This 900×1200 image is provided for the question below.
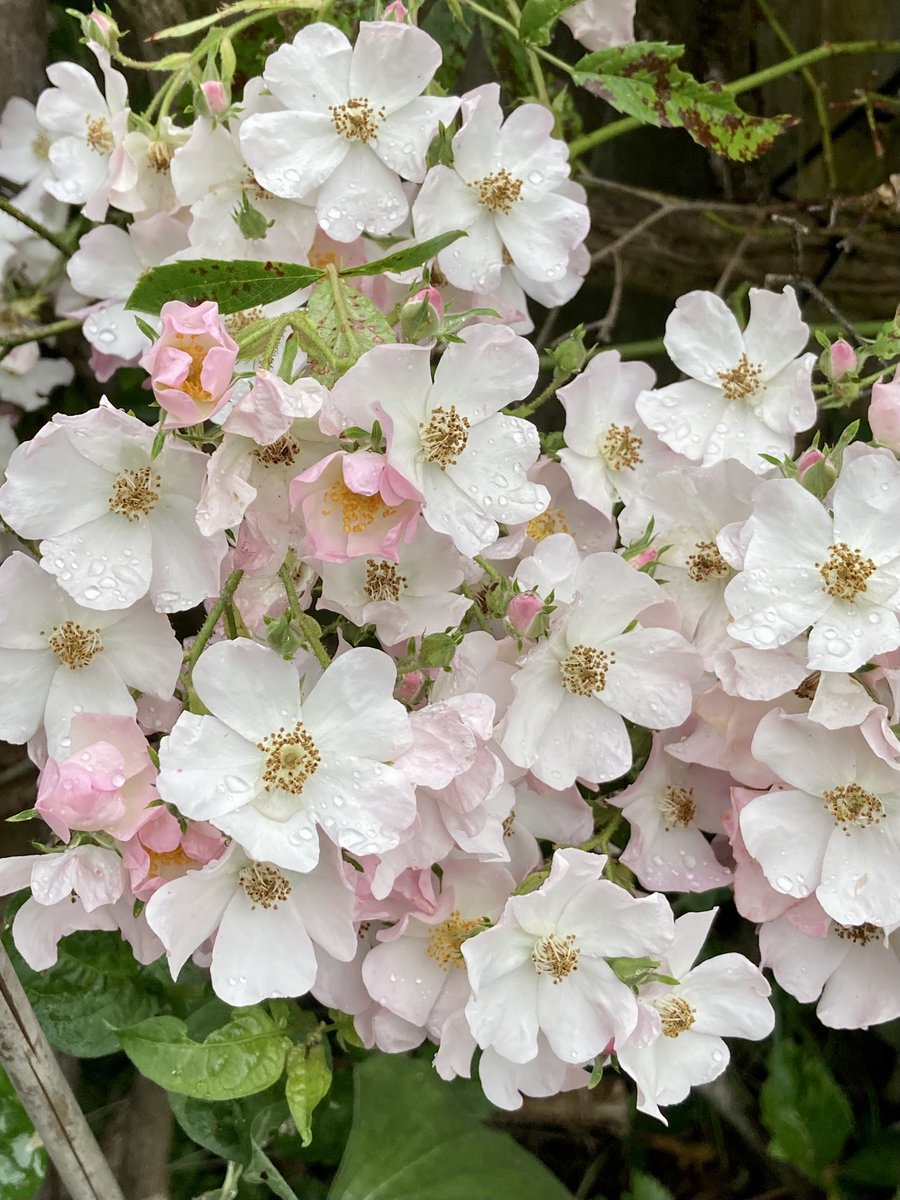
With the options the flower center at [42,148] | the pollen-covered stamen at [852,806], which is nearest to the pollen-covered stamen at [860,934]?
the pollen-covered stamen at [852,806]

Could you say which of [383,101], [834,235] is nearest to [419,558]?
[383,101]

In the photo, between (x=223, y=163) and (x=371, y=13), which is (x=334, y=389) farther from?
(x=371, y=13)

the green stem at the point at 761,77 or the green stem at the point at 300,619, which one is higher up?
the green stem at the point at 761,77

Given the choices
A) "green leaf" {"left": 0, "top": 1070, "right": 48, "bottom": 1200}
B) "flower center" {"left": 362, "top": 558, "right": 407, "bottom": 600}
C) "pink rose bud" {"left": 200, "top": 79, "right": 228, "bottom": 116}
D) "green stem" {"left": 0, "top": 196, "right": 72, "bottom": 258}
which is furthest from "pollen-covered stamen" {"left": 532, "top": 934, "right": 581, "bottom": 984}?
"green stem" {"left": 0, "top": 196, "right": 72, "bottom": 258}

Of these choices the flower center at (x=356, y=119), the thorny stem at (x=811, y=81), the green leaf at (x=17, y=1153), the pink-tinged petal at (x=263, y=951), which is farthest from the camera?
the thorny stem at (x=811, y=81)

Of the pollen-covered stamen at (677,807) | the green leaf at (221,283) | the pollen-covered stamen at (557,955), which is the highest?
the green leaf at (221,283)

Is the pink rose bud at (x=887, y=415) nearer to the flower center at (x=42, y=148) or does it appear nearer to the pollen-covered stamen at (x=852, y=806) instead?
the pollen-covered stamen at (x=852, y=806)

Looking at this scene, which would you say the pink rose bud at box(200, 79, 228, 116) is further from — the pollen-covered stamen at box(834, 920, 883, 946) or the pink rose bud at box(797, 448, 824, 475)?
the pollen-covered stamen at box(834, 920, 883, 946)
